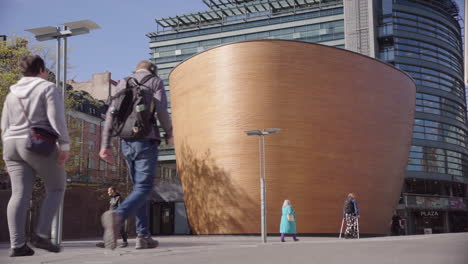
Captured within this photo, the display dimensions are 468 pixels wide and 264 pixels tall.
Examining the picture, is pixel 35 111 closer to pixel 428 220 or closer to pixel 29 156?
pixel 29 156

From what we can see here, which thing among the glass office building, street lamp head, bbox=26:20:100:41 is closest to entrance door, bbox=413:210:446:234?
the glass office building

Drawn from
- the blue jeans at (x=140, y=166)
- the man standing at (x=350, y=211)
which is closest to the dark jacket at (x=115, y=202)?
the blue jeans at (x=140, y=166)

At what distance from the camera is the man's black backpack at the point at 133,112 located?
13.7 ft

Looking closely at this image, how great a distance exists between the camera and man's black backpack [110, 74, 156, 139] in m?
4.16

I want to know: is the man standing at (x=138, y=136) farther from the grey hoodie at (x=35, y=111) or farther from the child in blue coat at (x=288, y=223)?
the child in blue coat at (x=288, y=223)

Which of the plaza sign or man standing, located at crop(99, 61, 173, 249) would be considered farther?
the plaza sign

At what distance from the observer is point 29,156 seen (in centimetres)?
380

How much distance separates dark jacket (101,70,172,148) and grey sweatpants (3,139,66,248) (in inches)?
18.4

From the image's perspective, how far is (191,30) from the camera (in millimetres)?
61438

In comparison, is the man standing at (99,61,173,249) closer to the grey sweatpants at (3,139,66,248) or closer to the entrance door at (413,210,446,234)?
the grey sweatpants at (3,139,66,248)

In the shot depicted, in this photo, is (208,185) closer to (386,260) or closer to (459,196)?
(386,260)

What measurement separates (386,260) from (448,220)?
59607 mm

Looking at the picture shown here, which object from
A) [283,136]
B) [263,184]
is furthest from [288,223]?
[283,136]

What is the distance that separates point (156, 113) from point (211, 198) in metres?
19.9
